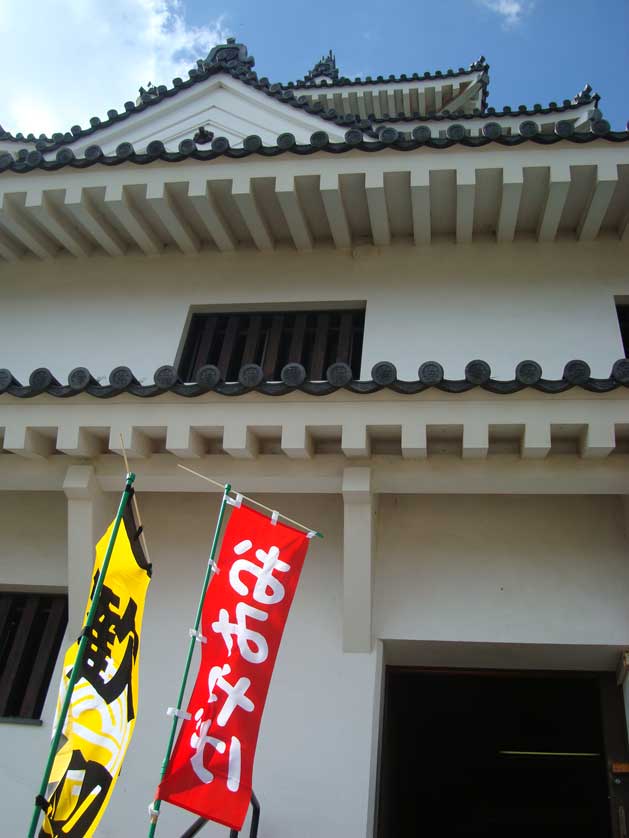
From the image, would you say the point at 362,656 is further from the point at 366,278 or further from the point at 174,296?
the point at 174,296

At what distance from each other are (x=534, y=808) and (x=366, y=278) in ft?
29.2

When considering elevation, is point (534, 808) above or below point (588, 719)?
below

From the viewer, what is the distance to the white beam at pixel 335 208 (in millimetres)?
5781

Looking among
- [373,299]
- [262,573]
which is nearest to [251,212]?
[373,299]

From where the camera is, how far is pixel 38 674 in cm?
521

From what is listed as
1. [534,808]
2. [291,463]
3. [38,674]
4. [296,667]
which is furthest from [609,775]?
[534,808]

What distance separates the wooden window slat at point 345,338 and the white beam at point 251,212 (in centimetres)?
106

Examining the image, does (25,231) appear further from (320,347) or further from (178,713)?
(178,713)

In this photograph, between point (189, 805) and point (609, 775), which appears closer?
point (189, 805)

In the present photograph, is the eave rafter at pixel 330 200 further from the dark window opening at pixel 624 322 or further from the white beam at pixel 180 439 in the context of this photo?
the white beam at pixel 180 439

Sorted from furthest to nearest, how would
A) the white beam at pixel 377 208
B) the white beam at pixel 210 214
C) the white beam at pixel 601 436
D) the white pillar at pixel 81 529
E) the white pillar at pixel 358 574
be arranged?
the white beam at pixel 210 214, the white beam at pixel 377 208, the white pillar at pixel 81 529, the white pillar at pixel 358 574, the white beam at pixel 601 436

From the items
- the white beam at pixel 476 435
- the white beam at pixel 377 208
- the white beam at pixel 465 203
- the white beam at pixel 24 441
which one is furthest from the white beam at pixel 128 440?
the white beam at pixel 465 203

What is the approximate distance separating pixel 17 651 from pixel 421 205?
5.06 metres

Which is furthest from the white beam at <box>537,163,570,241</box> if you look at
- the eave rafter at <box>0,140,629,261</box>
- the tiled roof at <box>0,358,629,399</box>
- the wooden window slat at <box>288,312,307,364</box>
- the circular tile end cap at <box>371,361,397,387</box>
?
the circular tile end cap at <box>371,361,397,387</box>
